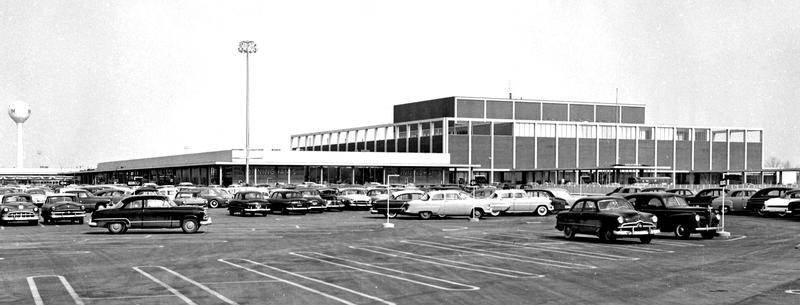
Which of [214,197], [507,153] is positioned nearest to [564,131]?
[507,153]

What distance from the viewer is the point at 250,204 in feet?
149

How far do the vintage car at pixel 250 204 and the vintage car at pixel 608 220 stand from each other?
20497 millimetres

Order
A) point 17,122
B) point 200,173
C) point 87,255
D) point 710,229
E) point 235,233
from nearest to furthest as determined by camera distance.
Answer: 1. point 87,255
2. point 710,229
3. point 235,233
4. point 200,173
5. point 17,122

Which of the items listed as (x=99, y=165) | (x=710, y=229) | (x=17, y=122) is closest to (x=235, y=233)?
(x=710, y=229)

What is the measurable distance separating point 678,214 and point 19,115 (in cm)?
17651

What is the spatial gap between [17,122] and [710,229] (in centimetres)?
18068

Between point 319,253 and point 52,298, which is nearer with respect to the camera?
point 52,298

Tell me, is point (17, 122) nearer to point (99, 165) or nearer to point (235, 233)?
point (99, 165)

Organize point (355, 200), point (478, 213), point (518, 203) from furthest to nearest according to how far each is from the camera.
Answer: point (355, 200), point (518, 203), point (478, 213)

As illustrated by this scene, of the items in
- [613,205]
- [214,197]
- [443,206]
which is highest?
[613,205]

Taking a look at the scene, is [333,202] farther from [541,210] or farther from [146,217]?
[146,217]

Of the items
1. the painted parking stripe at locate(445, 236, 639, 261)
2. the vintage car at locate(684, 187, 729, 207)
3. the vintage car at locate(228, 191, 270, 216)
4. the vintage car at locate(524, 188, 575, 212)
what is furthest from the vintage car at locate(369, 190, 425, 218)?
the painted parking stripe at locate(445, 236, 639, 261)

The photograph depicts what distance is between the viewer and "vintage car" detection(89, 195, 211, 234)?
31.5m

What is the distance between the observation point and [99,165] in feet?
520
